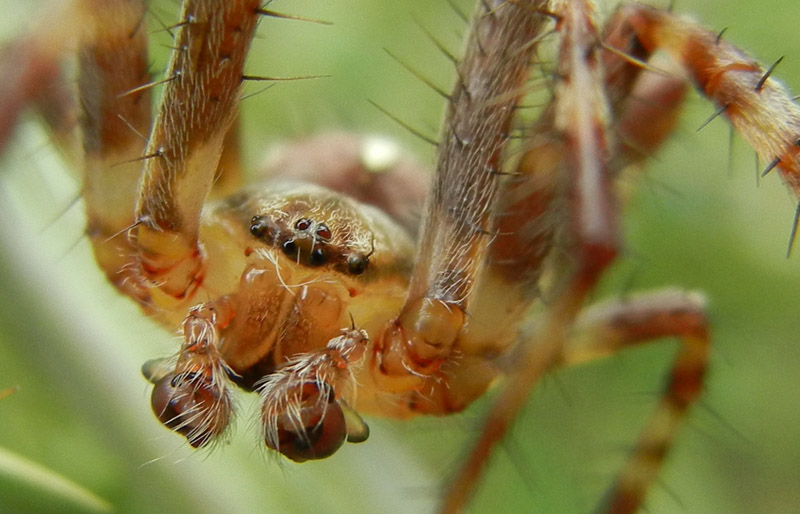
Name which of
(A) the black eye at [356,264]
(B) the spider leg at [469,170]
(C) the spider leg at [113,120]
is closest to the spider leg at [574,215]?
(B) the spider leg at [469,170]

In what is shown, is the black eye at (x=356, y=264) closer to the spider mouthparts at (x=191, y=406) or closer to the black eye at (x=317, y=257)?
the black eye at (x=317, y=257)

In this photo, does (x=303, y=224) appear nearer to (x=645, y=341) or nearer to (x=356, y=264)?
(x=356, y=264)

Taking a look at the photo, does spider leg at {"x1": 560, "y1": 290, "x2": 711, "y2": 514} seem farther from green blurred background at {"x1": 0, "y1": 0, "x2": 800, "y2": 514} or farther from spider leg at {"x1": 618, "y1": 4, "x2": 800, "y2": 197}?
spider leg at {"x1": 618, "y1": 4, "x2": 800, "y2": 197}

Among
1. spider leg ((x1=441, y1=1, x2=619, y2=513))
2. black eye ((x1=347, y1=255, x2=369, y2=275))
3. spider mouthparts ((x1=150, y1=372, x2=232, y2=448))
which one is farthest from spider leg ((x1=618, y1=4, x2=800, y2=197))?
spider mouthparts ((x1=150, y1=372, x2=232, y2=448))

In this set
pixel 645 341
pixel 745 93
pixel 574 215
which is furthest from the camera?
pixel 645 341

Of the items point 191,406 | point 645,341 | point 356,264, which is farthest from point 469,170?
point 645,341
